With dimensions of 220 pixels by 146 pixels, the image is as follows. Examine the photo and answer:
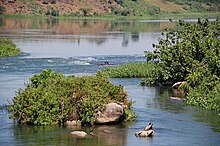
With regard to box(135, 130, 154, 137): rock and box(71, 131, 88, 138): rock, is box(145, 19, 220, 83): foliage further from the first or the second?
box(71, 131, 88, 138): rock

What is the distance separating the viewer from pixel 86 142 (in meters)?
26.9

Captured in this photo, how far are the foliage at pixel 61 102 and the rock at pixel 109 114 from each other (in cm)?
25

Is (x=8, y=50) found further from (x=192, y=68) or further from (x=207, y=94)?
(x=207, y=94)

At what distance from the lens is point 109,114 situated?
3005 centimetres

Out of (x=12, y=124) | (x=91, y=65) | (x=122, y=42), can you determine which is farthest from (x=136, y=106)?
(x=122, y=42)

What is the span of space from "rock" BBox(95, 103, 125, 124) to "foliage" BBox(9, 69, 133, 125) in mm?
253

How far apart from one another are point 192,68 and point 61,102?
13.8m

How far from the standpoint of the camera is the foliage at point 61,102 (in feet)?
97.3

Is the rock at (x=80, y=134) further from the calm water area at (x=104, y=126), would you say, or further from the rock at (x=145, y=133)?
the rock at (x=145, y=133)

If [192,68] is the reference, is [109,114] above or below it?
below

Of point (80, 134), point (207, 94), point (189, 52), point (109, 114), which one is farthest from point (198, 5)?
point (80, 134)

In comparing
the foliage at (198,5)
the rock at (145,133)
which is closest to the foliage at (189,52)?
the rock at (145,133)

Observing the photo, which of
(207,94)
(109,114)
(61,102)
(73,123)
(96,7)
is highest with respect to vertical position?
(96,7)

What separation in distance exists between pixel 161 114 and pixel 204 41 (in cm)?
1038
